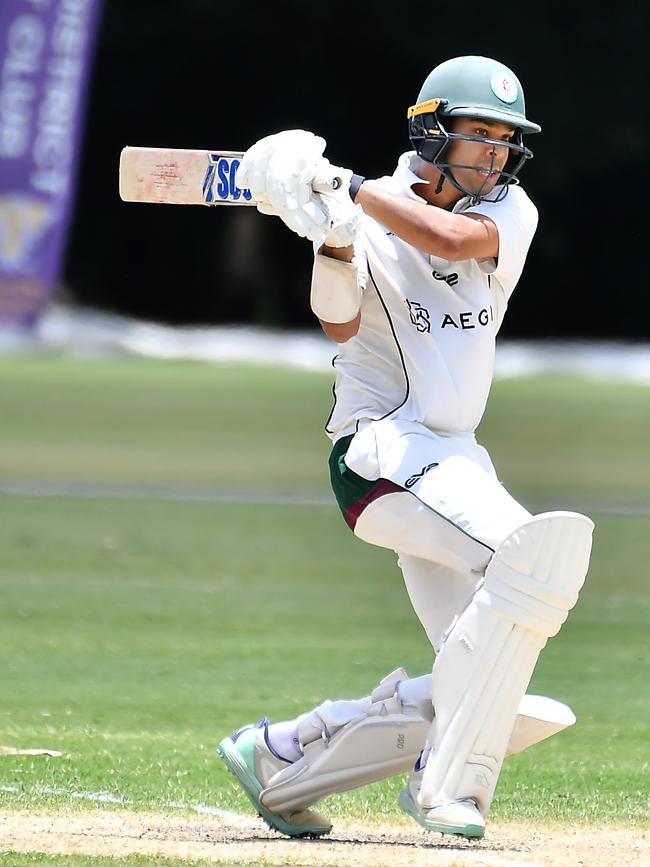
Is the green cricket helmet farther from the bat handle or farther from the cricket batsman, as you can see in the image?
the bat handle

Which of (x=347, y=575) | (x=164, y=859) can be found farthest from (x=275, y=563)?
(x=164, y=859)

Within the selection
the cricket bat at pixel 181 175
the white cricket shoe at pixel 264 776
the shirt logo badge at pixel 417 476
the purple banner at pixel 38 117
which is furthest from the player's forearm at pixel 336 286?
the purple banner at pixel 38 117

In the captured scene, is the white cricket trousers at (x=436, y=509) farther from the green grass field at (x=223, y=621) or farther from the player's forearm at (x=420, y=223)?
the green grass field at (x=223, y=621)

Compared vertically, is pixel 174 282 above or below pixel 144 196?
below

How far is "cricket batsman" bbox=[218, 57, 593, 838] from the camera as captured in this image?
4.01 meters

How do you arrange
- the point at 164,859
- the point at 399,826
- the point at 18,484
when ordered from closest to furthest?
the point at 164,859 → the point at 399,826 → the point at 18,484

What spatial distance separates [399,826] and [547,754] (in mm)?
1410

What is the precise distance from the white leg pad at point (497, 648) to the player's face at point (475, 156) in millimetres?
864

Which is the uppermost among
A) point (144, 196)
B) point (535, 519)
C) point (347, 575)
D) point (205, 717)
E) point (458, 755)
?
point (144, 196)

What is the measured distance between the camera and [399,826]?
15.1 ft

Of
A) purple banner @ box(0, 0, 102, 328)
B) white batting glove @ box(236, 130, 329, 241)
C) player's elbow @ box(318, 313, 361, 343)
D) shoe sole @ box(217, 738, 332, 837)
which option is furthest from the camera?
purple banner @ box(0, 0, 102, 328)

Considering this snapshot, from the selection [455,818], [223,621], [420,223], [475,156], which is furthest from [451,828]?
[223,621]

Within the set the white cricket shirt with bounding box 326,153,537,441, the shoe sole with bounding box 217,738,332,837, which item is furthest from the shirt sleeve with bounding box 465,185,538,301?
the shoe sole with bounding box 217,738,332,837

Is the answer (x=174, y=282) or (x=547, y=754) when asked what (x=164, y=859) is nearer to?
(x=547, y=754)
